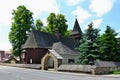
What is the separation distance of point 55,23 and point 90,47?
26178 millimetres

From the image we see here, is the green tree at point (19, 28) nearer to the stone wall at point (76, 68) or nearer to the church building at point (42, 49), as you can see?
the church building at point (42, 49)

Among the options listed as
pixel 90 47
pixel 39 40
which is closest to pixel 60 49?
pixel 39 40

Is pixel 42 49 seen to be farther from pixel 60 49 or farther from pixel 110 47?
pixel 110 47

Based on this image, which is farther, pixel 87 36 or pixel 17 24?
pixel 17 24

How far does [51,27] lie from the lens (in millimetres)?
60562

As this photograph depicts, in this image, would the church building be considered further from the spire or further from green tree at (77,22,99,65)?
the spire

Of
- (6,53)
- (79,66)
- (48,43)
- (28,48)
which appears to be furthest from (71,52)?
(6,53)

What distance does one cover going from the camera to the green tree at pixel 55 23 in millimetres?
60094

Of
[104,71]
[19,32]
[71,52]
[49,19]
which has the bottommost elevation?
[104,71]

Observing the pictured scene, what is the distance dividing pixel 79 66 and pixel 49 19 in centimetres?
3008

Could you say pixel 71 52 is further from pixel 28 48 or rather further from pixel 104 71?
pixel 104 71

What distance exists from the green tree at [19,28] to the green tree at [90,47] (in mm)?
20997

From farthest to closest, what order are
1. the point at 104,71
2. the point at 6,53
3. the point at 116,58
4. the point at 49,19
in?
the point at 6,53 < the point at 49,19 < the point at 116,58 < the point at 104,71

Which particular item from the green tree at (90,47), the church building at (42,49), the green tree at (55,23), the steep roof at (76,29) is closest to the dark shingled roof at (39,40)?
the church building at (42,49)
